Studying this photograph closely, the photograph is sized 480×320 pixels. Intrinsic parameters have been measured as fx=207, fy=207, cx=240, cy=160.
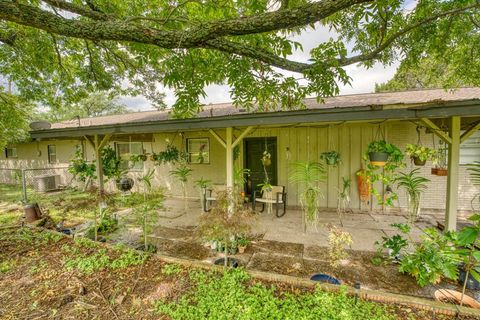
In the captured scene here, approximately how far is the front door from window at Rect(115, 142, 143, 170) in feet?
15.5

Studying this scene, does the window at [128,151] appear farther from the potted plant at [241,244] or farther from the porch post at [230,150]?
the potted plant at [241,244]

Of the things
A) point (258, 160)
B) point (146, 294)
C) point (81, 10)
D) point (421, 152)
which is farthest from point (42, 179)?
point (421, 152)

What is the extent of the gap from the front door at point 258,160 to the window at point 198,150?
1490 millimetres

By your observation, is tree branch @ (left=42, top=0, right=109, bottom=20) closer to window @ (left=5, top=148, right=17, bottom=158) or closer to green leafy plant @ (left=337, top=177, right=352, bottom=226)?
green leafy plant @ (left=337, top=177, right=352, bottom=226)

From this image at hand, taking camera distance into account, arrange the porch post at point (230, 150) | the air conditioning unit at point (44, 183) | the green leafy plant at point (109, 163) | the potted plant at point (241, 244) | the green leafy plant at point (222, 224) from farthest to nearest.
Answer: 1. the air conditioning unit at point (44, 183)
2. the green leafy plant at point (109, 163)
3. the porch post at point (230, 150)
4. the potted plant at point (241, 244)
5. the green leafy plant at point (222, 224)

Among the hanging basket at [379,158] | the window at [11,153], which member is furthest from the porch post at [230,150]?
the window at [11,153]

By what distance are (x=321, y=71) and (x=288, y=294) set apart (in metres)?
2.88

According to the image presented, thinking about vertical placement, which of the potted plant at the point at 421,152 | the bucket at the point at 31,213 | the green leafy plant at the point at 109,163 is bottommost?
the bucket at the point at 31,213

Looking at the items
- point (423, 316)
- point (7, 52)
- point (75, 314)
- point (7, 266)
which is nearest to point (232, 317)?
point (75, 314)

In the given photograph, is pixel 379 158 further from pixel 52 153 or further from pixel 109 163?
pixel 52 153

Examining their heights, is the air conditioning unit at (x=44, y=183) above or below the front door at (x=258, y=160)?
below

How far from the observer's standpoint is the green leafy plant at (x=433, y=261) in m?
2.29

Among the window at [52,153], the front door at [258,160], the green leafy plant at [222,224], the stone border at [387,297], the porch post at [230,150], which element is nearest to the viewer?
the stone border at [387,297]

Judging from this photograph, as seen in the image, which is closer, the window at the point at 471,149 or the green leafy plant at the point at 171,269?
the green leafy plant at the point at 171,269
